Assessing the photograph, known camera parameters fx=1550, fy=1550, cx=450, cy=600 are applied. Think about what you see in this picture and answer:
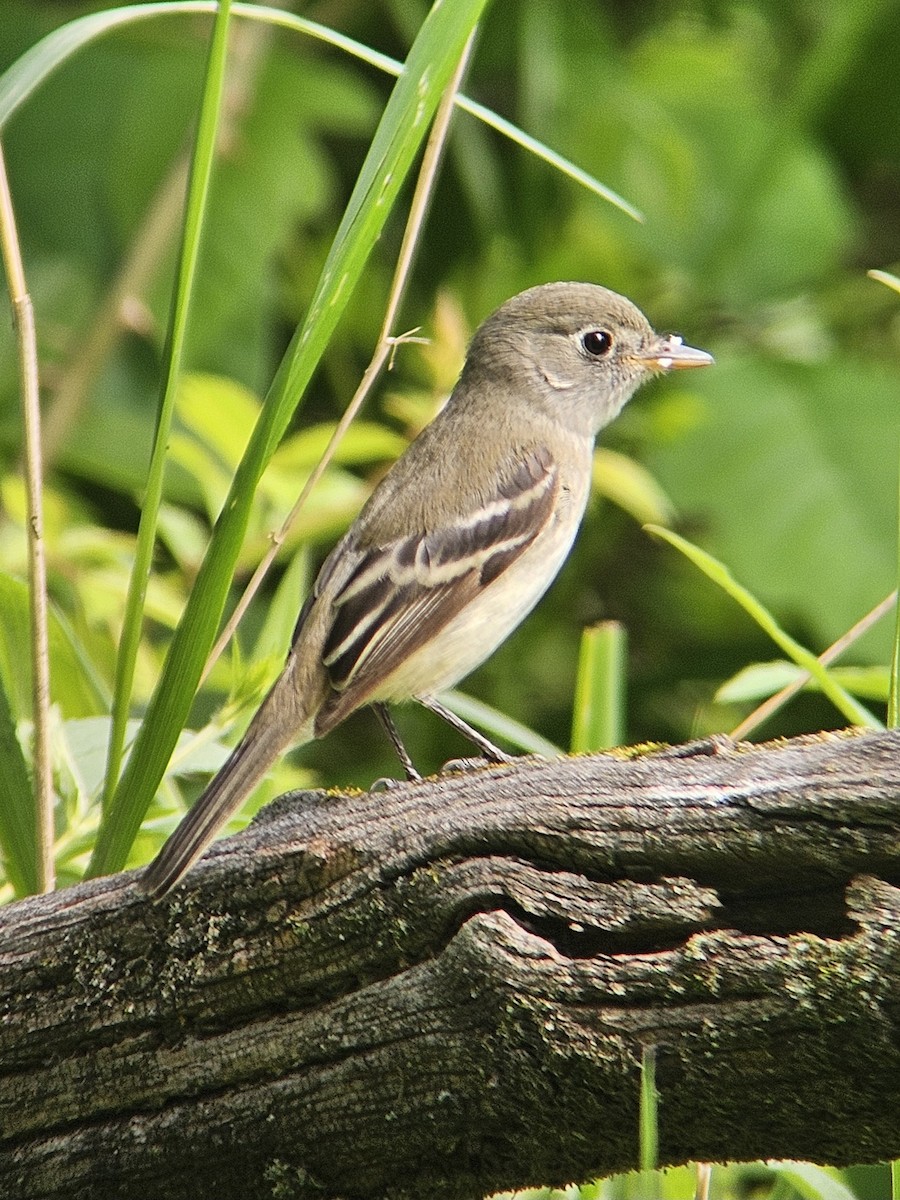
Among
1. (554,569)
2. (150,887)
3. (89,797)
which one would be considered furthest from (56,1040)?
(554,569)

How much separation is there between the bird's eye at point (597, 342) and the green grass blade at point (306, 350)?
2401 millimetres

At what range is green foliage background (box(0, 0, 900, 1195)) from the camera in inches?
217

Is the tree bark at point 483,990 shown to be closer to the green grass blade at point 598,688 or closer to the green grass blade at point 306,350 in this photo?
the green grass blade at point 306,350

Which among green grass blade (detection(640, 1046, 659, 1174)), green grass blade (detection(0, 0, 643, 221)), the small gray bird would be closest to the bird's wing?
the small gray bird

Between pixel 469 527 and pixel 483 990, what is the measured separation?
6.57 ft

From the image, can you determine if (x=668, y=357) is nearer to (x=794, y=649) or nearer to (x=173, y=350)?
(x=794, y=649)

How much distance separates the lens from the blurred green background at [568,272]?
560 centimetres

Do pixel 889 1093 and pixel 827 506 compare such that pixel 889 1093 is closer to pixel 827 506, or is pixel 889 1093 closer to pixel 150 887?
pixel 150 887

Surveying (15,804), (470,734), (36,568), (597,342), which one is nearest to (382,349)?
(36,568)

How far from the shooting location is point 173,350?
2.58 meters

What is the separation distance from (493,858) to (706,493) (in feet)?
12.7

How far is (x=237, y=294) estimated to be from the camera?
5.53 m

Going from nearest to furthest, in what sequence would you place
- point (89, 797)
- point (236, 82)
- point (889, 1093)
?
point (889, 1093) → point (89, 797) → point (236, 82)

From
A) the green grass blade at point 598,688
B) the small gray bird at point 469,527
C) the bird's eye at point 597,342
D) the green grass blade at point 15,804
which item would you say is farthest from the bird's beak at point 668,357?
the green grass blade at point 15,804
